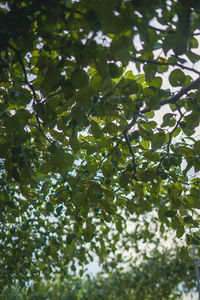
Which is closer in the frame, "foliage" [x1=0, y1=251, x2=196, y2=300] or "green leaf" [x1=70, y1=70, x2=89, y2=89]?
"green leaf" [x1=70, y1=70, x2=89, y2=89]

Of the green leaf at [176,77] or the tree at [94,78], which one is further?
the green leaf at [176,77]

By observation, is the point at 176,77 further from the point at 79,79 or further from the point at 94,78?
the point at 79,79

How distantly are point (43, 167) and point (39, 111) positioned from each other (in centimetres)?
25

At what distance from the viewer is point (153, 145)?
2.94 ft

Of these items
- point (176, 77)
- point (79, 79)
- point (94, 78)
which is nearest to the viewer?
point (79, 79)

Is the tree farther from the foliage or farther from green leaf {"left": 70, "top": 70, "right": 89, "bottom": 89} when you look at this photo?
the foliage

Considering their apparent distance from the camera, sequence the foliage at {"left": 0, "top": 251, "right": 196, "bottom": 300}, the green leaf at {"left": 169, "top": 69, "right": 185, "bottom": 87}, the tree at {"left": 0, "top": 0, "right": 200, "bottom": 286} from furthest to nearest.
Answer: the foliage at {"left": 0, "top": 251, "right": 196, "bottom": 300}, the green leaf at {"left": 169, "top": 69, "right": 185, "bottom": 87}, the tree at {"left": 0, "top": 0, "right": 200, "bottom": 286}

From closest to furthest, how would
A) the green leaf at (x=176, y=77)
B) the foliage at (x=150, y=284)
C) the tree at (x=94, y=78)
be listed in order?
the tree at (x=94, y=78)
the green leaf at (x=176, y=77)
the foliage at (x=150, y=284)

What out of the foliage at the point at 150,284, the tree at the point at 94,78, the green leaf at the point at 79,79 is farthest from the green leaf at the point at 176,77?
the foliage at the point at 150,284

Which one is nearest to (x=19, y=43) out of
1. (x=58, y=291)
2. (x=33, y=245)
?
(x=33, y=245)

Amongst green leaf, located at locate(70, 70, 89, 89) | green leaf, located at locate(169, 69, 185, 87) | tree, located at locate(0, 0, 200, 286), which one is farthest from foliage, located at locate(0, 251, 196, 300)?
green leaf, located at locate(70, 70, 89, 89)

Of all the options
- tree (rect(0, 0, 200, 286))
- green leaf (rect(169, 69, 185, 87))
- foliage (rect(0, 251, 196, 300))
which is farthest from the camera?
foliage (rect(0, 251, 196, 300))

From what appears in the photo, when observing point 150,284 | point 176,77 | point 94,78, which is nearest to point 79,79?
point 94,78

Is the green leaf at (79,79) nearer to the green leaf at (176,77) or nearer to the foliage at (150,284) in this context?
the green leaf at (176,77)
